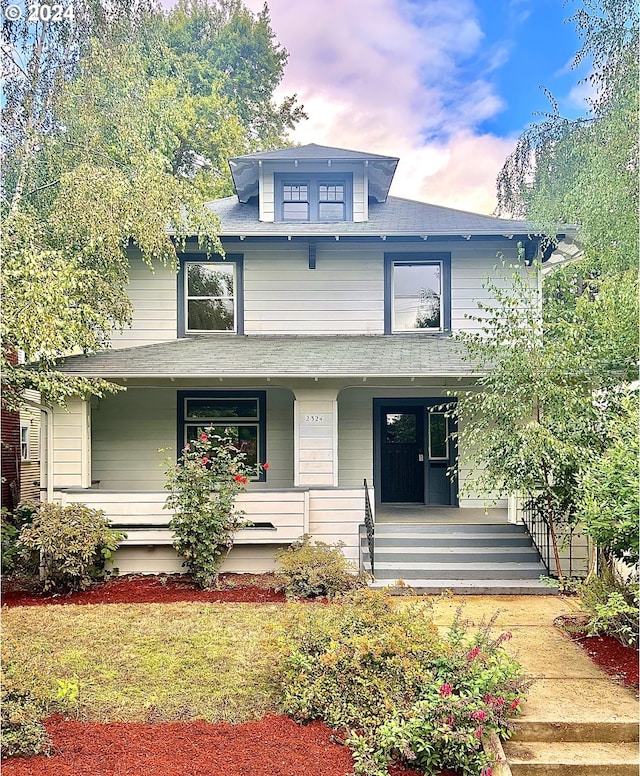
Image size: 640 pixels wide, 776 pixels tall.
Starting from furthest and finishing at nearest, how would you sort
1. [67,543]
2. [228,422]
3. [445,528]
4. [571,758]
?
[228,422] → [445,528] → [67,543] → [571,758]

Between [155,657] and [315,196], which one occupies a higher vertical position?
[315,196]

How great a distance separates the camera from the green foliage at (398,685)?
3693 millimetres

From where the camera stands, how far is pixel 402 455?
11562 mm

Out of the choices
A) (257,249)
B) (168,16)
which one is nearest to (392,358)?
(257,249)

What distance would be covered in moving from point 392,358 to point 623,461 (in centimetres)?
524

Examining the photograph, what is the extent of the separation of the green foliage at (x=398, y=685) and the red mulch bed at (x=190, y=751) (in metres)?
0.15

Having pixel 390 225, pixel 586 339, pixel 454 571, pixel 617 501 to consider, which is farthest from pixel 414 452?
pixel 617 501

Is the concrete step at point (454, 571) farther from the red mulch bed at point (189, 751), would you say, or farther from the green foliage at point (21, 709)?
the green foliage at point (21, 709)

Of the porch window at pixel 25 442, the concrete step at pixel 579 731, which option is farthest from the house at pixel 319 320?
the concrete step at pixel 579 731

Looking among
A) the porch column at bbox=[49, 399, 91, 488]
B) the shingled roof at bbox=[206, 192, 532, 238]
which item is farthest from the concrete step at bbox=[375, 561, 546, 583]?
the shingled roof at bbox=[206, 192, 532, 238]

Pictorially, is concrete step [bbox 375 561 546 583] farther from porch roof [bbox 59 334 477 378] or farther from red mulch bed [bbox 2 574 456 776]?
red mulch bed [bbox 2 574 456 776]

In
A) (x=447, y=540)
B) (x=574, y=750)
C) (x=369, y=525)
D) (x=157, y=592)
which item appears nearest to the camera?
(x=574, y=750)

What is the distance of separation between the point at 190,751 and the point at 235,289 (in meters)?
8.55

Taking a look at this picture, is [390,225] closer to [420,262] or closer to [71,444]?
[420,262]
